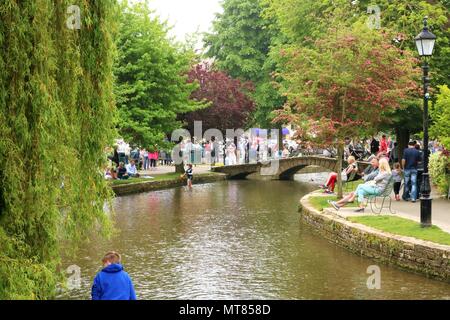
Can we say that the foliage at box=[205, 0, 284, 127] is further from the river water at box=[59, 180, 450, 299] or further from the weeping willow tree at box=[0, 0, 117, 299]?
the weeping willow tree at box=[0, 0, 117, 299]

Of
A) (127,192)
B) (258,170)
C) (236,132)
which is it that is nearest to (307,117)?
(127,192)

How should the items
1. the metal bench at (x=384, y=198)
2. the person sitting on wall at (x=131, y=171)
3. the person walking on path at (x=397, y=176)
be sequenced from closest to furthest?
the metal bench at (x=384, y=198), the person walking on path at (x=397, y=176), the person sitting on wall at (x=131, y=171)

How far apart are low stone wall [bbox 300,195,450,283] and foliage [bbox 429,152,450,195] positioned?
17.5 feet

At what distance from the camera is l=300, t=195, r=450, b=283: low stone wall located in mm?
14859

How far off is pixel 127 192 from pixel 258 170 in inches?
554

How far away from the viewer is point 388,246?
54.4 ft

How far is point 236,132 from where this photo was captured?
164ft

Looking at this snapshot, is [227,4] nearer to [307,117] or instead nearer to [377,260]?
[307,117]

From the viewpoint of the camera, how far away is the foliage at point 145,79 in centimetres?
3569

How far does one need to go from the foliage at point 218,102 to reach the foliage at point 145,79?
5.77m

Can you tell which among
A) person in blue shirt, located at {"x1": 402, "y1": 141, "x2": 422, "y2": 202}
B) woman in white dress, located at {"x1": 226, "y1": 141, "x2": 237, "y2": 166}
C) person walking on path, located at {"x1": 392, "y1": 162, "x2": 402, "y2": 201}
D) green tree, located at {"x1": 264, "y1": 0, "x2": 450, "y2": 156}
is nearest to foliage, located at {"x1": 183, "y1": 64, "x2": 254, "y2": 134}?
woman in white dress, located at {"x1": 226, "y1": 141, "x2": 237, "y2": 166}

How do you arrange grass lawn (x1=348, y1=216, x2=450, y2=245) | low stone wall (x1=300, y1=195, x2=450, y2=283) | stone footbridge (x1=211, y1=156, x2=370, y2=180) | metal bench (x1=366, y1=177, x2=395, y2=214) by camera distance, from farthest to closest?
stone footbridge (x1=211, y1=156, x2=370, y2=180) → metal bench (x1=366, y1=177, x2=395, y2=214) → grass lawn (x1=348, y1=216, x2=450, y2=245) → low stone wall (x1=300, y1=195, x2=450, y2=283)

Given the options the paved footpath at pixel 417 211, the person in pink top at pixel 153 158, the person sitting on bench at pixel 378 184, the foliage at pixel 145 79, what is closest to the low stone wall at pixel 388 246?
the paved footpath at pixel 417 211

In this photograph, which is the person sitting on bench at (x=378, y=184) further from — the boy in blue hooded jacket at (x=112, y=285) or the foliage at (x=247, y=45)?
the foliage at (x=247, y=45)
